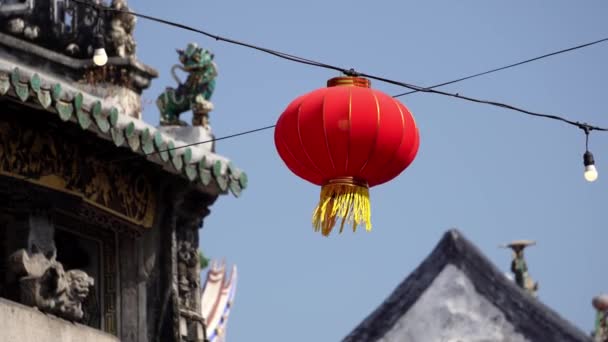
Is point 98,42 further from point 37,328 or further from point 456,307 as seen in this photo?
point 456,307

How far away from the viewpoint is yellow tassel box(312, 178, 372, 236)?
13.6 m

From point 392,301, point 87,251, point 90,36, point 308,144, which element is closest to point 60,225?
point 87,251

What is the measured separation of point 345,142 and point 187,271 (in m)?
7.10

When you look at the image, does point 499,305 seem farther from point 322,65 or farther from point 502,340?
point 322,65

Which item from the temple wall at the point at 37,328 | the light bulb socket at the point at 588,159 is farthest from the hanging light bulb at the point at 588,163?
the temple wall at the point at 37,328

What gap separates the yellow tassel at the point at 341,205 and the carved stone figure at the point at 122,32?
5.86 meters

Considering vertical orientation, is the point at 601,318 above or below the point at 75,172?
below

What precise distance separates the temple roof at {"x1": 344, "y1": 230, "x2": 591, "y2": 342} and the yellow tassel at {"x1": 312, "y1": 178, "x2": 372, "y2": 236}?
5.41 ft

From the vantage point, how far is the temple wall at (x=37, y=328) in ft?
53.7

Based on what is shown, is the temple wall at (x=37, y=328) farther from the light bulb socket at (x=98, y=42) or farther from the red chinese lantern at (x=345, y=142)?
the red chinese lantern at (x=345, y=142)

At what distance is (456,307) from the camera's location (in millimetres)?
11891

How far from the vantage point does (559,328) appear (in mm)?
11523

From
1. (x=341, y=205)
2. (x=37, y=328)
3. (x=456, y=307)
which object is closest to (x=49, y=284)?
(x=37, y=328)

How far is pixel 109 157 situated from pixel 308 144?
613 centimetres
